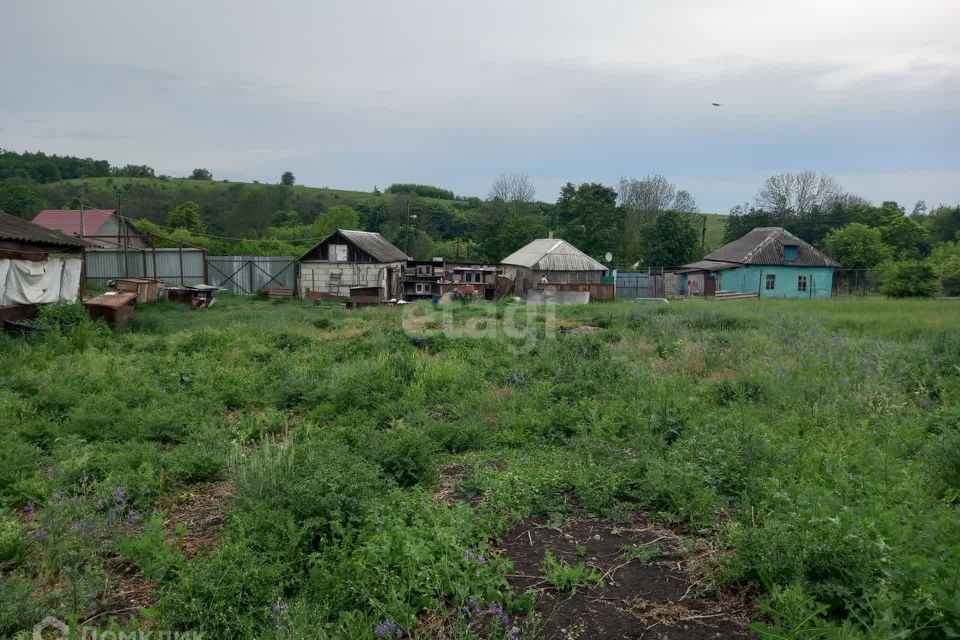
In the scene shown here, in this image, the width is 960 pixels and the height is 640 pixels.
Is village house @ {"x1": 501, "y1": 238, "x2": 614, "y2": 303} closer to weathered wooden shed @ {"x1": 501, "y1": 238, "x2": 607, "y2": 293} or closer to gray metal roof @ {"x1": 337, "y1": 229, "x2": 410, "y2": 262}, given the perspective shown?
weathered wooden shed @ {"x1": 501, "y1": 238, "x2": 607, "y2": 293}

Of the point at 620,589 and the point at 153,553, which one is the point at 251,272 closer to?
the point at 153,553

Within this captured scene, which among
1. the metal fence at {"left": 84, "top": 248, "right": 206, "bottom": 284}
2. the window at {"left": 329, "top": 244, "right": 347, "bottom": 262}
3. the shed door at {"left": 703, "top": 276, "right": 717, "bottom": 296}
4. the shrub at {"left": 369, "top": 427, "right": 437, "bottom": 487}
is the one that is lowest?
the shrub at {"left": 369, "top": 427, "right": 437, "bottom": 487}

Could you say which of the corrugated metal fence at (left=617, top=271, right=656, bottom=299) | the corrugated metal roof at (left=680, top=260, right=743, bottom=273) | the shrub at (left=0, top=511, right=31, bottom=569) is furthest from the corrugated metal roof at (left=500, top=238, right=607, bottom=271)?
the shrub at (left=0, top=511, right=31, bottom=569)

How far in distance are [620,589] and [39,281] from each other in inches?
617

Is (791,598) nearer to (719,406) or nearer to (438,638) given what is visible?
(438,638)

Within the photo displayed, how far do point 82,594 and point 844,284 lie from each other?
123 ft

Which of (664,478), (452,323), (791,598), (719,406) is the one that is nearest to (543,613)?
(791,598)

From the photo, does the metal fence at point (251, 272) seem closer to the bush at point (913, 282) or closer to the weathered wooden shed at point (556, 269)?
the weathered wooden shed at point (556, 269)

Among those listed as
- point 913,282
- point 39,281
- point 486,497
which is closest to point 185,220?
point 39,281

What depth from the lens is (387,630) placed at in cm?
283

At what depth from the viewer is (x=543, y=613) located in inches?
124

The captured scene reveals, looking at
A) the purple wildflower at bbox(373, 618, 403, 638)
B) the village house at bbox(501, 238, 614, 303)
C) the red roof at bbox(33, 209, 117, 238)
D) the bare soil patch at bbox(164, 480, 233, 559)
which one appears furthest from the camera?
the red roof at bbox(33, 209, 117, 238)

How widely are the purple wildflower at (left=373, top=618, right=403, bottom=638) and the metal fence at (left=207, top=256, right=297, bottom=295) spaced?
86.0 feet

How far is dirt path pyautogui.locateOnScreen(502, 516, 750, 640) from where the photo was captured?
298 cm
